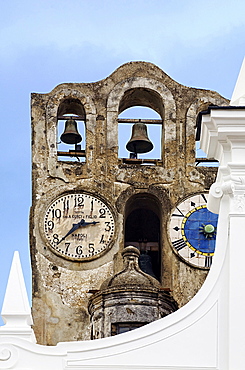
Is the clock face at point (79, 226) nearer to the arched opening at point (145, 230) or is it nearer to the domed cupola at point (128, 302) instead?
the arched opening at point (145, 230)

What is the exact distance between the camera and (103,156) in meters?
31.2

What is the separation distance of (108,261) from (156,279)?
1.04 m

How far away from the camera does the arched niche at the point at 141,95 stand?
103 feet

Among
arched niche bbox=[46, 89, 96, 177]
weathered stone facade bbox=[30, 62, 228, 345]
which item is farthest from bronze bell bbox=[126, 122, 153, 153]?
arched niche bbox=[46, 89, 96, 177]

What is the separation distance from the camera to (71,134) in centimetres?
3139

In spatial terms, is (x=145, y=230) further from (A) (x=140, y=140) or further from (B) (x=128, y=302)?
(B) (x=128, y=302)

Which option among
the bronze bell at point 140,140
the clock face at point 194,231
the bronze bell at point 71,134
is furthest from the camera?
the bronze bell at point 71,134

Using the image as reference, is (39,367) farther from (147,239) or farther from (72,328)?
→ (147,239)

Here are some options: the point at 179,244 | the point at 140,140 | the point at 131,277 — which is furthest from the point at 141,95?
the point at 131,277

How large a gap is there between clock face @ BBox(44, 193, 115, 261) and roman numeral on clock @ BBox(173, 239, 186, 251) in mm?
1249

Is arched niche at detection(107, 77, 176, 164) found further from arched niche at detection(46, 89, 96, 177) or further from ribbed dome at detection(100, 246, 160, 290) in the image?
ribbed dome at detection(100, 246, 160, 290)

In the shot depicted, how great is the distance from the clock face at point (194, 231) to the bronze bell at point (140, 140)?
1314 millimetres

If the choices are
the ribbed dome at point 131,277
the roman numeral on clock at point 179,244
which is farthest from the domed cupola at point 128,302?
the roman numeral on clock at point 179,244

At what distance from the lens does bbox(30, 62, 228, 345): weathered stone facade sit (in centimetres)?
3027
